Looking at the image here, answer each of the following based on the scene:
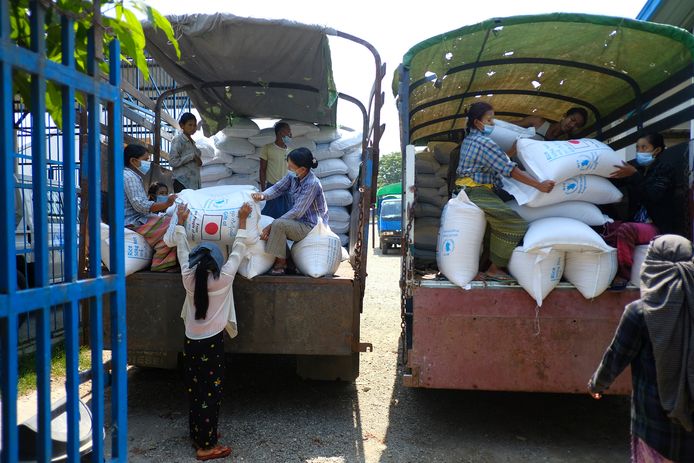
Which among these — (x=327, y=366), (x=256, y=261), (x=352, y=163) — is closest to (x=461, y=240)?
(x=256, y=261)

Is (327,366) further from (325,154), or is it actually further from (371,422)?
(325,154)

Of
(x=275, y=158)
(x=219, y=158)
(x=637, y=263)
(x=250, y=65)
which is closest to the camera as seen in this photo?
(x=637, y=263)

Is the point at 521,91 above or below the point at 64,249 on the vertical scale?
above

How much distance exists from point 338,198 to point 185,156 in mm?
1541

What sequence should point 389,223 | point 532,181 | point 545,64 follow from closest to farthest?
point 532,181
point 545,64
point 389,223

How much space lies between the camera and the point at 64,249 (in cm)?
169

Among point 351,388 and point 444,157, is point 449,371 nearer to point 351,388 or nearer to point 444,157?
point 351,388

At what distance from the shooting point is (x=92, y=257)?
1.82 metres

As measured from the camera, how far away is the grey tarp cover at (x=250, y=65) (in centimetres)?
413

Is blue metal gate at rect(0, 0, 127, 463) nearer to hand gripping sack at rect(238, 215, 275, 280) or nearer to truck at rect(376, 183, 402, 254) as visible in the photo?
hand gripping sack at rect(238, 215, 275, 280)

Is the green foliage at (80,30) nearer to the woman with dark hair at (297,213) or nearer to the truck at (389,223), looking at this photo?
the woman with dark hair at (297,213)

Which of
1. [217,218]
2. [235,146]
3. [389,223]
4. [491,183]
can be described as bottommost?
[389,223]

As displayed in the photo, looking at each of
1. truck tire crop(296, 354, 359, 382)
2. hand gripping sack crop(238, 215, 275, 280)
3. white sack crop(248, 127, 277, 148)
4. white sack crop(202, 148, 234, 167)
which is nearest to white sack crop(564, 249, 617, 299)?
truck tire crop(296, 354, 359, 382)

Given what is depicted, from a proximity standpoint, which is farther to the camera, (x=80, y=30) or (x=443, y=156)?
(x=443, y=156)
